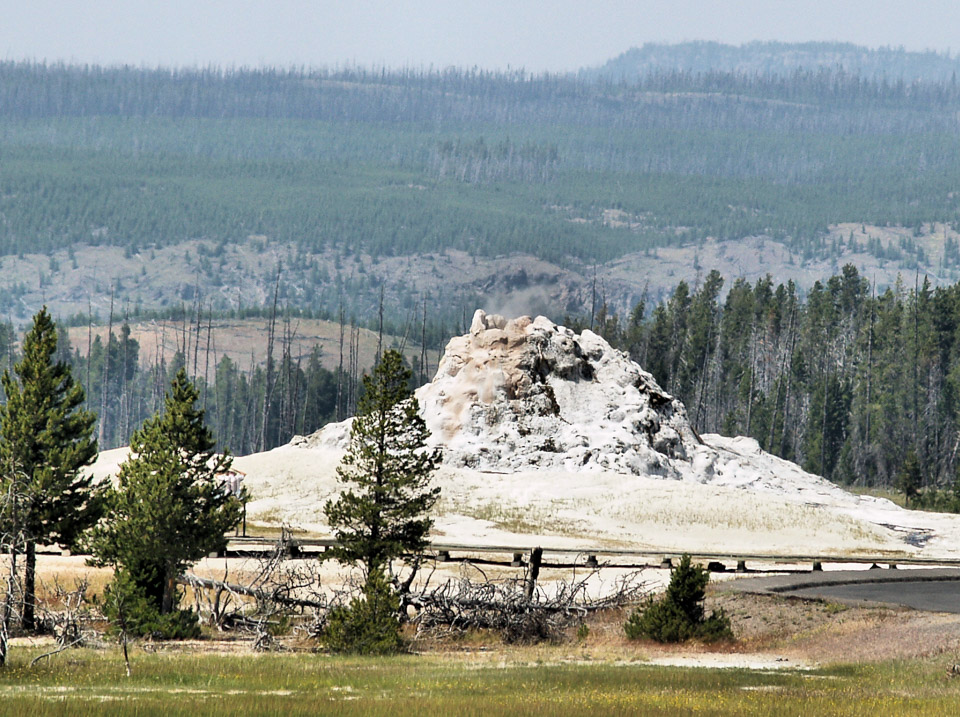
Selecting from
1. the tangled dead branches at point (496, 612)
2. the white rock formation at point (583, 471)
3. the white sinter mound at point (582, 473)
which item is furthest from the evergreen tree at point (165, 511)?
the white rock formation at point (583, 471)

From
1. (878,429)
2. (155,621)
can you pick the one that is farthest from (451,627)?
(878,429)

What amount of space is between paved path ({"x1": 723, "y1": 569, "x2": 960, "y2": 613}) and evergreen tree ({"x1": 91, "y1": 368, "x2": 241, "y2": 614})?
47.8 feet

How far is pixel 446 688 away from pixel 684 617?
1111cm

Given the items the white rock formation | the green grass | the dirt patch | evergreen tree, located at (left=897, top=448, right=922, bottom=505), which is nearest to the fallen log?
the green grass

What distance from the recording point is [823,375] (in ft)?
491

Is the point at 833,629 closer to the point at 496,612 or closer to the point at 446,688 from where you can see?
the point at 496,612

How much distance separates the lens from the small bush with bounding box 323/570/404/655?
35.6 m

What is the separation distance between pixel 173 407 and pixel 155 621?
18.3 ft

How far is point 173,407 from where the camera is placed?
3950 centimetres

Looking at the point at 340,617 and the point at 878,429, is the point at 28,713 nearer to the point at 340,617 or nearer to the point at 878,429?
the point at 340,617

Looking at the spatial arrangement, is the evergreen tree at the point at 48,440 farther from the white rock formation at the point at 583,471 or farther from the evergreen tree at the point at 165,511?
the white rock formation at the point at 583,471

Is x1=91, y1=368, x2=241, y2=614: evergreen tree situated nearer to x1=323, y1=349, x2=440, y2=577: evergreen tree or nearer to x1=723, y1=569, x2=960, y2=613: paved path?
x1=323, y1=349, x2=440, y2=577: evergreen tree

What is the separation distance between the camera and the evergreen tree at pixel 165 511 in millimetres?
38375

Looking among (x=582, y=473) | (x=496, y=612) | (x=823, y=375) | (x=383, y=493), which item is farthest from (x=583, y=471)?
(x=823, y=375)
